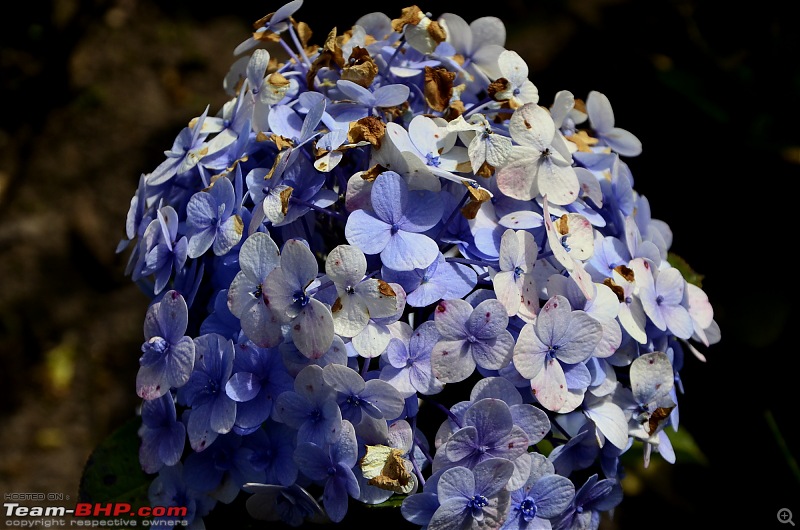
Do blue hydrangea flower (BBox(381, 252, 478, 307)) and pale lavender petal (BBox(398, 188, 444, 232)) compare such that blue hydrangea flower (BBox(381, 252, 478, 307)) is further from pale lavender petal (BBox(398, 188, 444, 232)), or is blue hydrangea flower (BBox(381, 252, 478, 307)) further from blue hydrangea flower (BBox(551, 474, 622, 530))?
blue hydrangea flower (BBox(551, 474, 622, 530))

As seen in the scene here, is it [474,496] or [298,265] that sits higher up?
[298,265]

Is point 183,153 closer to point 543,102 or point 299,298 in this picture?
point 299,298

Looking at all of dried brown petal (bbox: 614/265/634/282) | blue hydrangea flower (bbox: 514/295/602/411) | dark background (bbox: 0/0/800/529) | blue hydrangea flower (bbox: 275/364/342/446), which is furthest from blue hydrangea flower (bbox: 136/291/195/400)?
dark background (bbox: 0/0/800/529)

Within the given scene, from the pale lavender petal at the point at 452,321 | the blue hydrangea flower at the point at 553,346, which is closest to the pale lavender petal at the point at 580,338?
the blue hydrangea flower at the point at 553,346

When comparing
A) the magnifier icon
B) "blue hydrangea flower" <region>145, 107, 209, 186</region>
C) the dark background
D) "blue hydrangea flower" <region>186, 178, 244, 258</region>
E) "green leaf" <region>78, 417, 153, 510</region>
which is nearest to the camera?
"blue hydrangea flower" <region>186, 178, 244, 258</region>

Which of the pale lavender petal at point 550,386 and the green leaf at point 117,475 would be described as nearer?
the pale lavender petal at point 550,386

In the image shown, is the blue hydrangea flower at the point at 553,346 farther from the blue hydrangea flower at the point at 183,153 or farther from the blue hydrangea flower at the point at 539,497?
the blue hydrangea flower at the point at 183,153

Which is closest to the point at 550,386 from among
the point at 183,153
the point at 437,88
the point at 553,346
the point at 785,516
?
the point at 553,346
